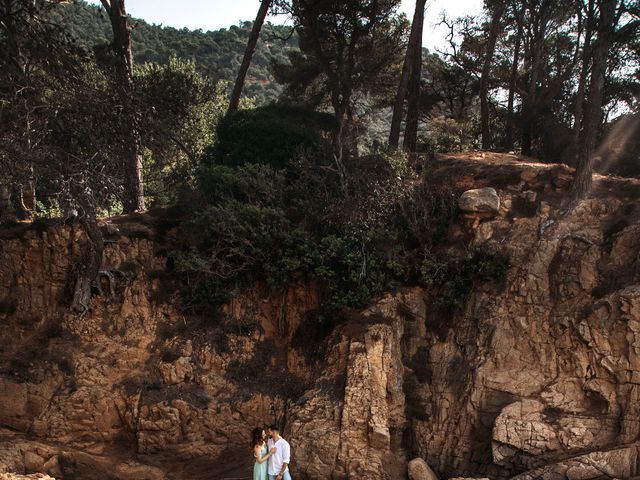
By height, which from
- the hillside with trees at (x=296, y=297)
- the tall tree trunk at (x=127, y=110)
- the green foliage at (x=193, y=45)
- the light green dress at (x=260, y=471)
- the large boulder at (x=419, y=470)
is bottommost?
the large boulder at (x=419, y=470)

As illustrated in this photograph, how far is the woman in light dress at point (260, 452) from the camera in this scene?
410 inches

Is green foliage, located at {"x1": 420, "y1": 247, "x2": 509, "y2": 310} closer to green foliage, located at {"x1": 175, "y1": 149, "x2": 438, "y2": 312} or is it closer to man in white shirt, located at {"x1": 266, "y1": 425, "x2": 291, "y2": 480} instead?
green foliage, located at {"x1": 175, "y1": 149, "x2": 438, "y2": 312}

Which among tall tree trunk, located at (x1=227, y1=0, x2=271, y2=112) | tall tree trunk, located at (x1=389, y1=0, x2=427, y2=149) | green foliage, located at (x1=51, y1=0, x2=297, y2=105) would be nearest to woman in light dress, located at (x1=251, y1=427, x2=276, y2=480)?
tall tree trunk, located at (x1=389, y1=0, x2=427, y2=149)

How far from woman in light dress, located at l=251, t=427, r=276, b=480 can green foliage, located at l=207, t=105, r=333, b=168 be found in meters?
9.16

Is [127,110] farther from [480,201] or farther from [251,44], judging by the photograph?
[251,44]

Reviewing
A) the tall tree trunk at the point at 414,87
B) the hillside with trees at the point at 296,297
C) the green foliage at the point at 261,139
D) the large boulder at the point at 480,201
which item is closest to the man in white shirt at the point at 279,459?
the hillside with trees at the point at 296,297

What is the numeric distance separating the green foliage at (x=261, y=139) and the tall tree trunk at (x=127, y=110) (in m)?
3.06

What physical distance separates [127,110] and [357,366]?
771cm

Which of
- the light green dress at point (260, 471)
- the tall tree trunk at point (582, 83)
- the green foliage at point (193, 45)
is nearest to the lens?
the light green dress at point (260, 471)

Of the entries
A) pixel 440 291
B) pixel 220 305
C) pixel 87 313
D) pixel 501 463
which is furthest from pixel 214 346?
pixel 501 463

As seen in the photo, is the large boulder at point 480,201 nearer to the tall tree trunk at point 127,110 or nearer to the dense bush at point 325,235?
the dense bush at point 325,235

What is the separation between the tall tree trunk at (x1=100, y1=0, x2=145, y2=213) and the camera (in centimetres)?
1343

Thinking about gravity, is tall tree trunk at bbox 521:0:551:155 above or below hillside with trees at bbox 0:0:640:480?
above

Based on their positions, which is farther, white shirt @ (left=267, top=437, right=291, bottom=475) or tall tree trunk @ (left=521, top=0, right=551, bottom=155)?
tall tree trunk @ (left=521, top=0, right=551, bottom=155)
